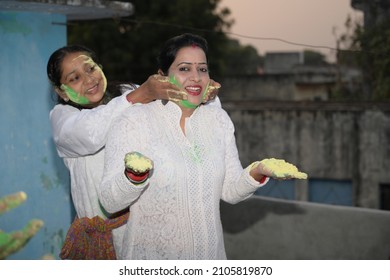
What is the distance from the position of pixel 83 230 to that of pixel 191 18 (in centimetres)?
1662

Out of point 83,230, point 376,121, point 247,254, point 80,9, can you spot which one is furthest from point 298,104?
point 83,230

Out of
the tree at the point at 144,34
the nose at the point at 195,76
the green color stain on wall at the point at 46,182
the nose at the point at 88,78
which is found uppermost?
A: the tree at the point at 144,34

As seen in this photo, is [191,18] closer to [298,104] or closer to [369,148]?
[298,104]

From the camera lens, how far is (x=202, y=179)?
3.19m

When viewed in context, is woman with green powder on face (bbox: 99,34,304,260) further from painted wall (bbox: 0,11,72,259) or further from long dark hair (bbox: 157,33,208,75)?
painted wall (bbox: 0,11,72,259)

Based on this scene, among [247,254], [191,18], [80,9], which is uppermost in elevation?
[191,18]

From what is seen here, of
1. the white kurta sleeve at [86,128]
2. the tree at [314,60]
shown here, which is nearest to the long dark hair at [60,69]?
the white kurta sleeve at [86,128]

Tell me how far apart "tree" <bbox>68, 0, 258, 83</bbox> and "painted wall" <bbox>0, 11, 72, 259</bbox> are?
12502 mm

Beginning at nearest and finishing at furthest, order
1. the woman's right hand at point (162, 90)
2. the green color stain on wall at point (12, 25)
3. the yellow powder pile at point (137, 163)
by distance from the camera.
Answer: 1. the yellow powder pile at point (137, 163)
2. the woman's right hand at point (162, 90)
3. the green color stain on wall at point (12, 25)

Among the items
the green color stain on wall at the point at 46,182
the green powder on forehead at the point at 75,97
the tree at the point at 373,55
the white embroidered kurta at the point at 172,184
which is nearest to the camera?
the white embroidered kurta at the point at 172,184

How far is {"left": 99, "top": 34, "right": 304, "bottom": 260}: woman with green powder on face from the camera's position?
311 cm

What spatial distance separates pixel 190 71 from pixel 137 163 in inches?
26.7

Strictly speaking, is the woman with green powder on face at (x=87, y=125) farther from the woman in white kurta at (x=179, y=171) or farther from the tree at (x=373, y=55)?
the tree at (x=373, y=55)

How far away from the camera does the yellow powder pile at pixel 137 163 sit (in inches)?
110
